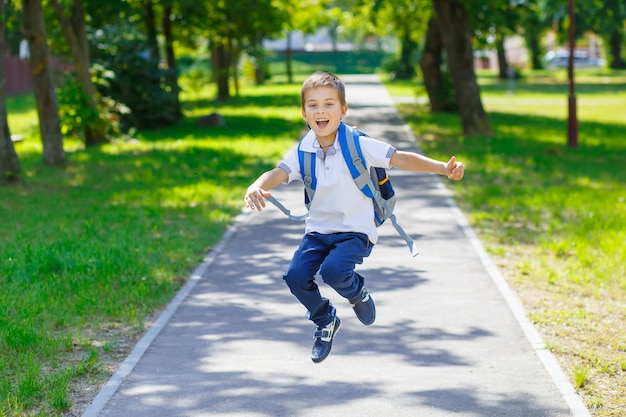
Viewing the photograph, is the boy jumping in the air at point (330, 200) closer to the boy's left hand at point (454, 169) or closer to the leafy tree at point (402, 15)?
the boy's left hand at point (454, 169)

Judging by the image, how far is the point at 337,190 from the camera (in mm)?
6082

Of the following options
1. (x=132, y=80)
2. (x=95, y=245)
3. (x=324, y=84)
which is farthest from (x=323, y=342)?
(x=132, y=80)

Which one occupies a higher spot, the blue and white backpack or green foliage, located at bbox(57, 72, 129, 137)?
the blue and white backpack

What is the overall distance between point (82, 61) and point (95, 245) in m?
13.8

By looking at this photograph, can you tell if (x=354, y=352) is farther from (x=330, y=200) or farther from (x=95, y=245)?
(x=95, y=245)

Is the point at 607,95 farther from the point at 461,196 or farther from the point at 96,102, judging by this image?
the point at 461,196

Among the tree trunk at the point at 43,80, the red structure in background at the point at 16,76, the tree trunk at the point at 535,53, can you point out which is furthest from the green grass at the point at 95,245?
the tree trunk at the point at 535,53

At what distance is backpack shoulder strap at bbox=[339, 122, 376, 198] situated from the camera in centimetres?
603

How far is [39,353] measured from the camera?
24.0 feet

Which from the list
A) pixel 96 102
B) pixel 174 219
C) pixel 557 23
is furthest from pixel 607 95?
pixel 174 219

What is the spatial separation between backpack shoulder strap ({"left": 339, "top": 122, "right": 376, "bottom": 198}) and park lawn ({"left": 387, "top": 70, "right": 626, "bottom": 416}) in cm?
185

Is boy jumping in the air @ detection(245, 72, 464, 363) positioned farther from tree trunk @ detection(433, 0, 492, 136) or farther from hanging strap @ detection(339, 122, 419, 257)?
tree trunk @ detection(433, 0, 492, 136)

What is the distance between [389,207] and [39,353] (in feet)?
9.06

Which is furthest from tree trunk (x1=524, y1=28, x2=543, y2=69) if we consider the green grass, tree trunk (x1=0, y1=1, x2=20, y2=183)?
tree trunk (x1=0, y1=1, x2=20, y2=183)
